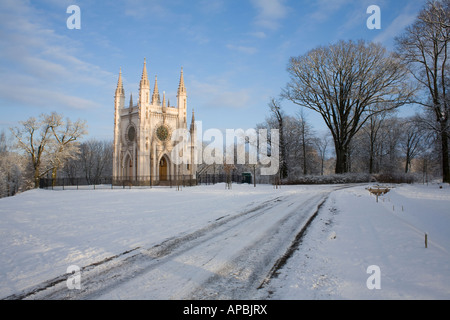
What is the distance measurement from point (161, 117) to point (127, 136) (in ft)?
19.9

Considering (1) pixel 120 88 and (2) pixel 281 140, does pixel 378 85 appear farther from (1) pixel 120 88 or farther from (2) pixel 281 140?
(1) pixel 120 88

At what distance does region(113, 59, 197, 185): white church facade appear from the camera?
1494 inches

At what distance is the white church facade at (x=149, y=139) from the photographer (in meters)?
37.9

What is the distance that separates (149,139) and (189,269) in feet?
116

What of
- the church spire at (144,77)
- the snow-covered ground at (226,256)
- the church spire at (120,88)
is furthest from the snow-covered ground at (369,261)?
the church spire at (120,88)

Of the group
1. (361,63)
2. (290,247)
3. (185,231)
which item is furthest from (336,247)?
(361,63)

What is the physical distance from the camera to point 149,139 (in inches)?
1505

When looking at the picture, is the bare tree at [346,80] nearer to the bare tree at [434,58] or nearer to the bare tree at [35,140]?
the bare tree at [434,58]

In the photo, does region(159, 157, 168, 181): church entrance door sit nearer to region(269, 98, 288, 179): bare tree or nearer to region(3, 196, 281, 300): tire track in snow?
region(269, 98, 288, 179): bare tree

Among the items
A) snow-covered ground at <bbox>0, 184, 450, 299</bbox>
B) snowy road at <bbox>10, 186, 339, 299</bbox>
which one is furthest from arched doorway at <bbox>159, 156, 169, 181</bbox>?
snowy road at <bbox>10, 186, 339, 299</bbox>

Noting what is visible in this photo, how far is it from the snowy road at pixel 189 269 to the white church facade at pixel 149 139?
102 feet

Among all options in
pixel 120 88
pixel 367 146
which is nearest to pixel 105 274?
pixel 120 88
